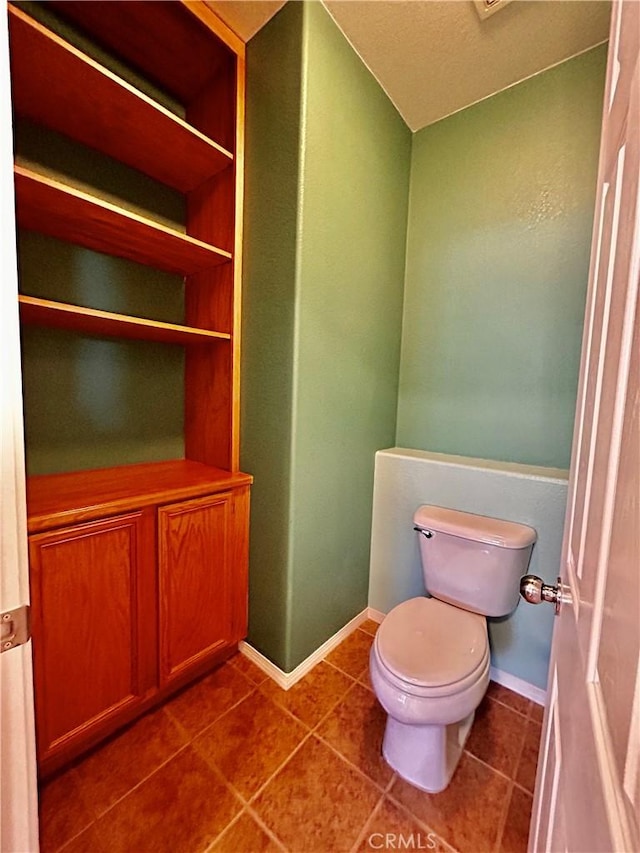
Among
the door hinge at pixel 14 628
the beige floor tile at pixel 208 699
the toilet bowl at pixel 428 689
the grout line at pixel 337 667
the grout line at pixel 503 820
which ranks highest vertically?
the door hinge at pixel 14 628

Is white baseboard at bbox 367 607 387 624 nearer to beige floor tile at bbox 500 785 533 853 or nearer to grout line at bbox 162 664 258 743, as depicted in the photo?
grout line at bbox 162 664 258 743

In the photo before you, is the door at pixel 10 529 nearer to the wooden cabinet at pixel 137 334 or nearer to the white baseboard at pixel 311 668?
the wooden cabinet at pixel 137 334

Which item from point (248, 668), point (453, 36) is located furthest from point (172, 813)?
point (453, 36)

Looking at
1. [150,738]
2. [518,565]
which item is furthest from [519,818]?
[150,738]

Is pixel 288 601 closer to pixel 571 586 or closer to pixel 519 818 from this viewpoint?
pixel 519 818

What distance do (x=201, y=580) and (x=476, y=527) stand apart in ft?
3.55

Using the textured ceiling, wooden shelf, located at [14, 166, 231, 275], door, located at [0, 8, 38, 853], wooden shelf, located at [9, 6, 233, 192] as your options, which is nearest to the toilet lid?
door, located at [0, 8, 38, 853]

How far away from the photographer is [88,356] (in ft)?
4.30

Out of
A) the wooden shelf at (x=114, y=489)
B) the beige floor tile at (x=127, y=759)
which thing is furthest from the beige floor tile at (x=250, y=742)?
the wooden shelf at (x=114, y=489)

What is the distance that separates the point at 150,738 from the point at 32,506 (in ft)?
2.92

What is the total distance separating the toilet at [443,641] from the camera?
3.20 ft

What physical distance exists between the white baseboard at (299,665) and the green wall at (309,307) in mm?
38

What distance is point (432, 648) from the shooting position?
1096 mm

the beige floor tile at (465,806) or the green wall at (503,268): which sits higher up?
the green wall at (503,268)
